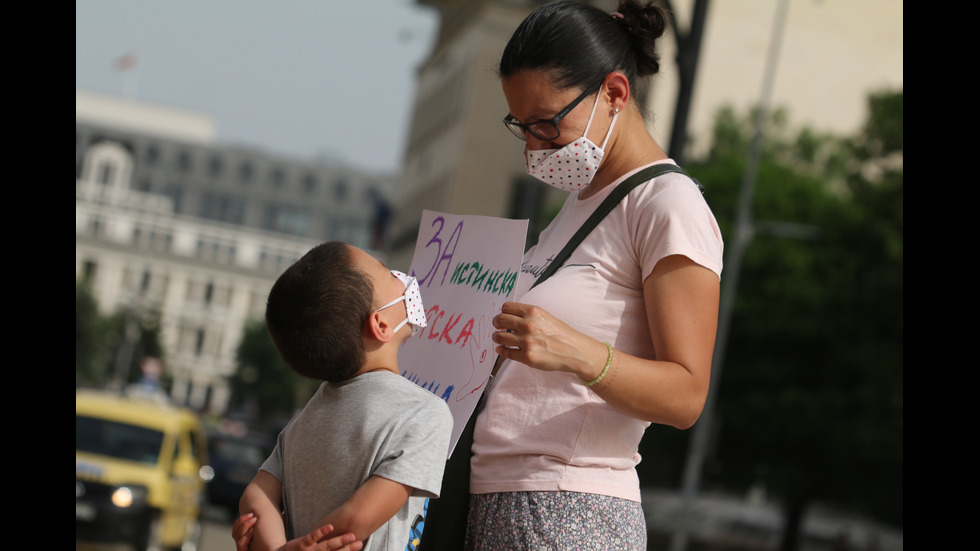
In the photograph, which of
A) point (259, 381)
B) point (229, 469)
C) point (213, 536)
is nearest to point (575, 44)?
point (213, 536)

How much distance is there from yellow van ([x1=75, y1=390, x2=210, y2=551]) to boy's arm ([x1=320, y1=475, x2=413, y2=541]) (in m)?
12.3

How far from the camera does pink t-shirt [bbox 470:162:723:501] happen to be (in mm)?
2562

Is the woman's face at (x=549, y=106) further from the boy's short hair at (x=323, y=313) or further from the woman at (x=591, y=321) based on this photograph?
the boy's short hair at (x=323, y=313)

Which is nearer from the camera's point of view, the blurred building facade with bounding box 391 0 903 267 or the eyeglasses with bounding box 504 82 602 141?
the eyeglasses with bounding box 504 82 602 141

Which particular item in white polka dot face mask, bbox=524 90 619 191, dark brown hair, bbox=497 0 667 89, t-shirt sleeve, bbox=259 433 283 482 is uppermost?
dark brown hair, bbox=497 0 667 89

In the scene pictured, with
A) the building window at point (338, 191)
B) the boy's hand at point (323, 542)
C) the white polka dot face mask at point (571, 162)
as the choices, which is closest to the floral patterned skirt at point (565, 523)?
the boy's hand at point (323, 542)

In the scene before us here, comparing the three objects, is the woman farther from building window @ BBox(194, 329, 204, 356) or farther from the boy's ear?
building window @ BBox(194, 329, 204, 356)

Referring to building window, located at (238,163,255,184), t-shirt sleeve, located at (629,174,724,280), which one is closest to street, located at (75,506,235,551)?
t-shirt sleeve, located at (629,174,724,280)

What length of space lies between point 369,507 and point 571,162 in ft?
2.71
